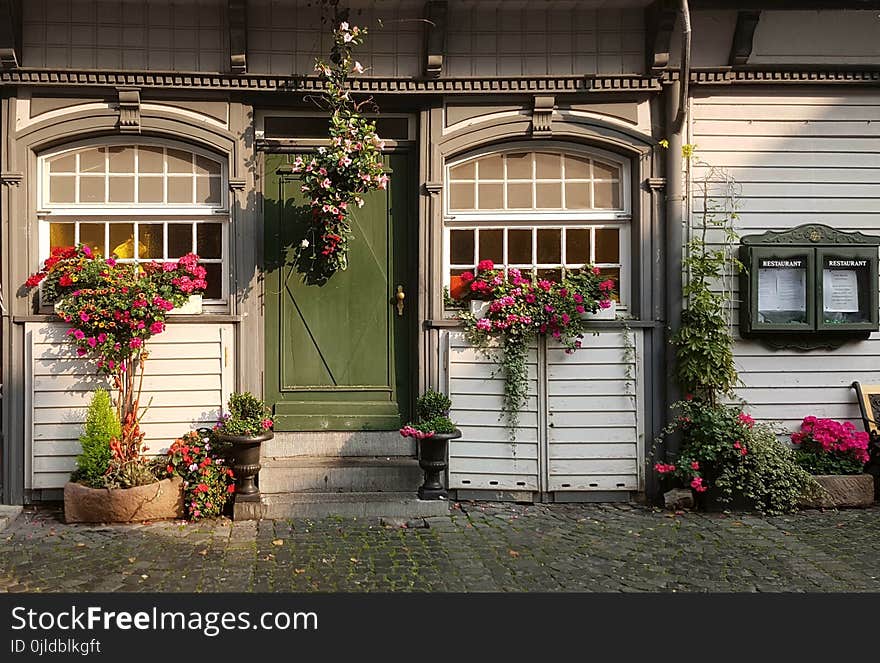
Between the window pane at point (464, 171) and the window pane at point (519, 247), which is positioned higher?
the window pane at point (464, 171)

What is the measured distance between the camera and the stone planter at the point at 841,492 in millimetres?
6418

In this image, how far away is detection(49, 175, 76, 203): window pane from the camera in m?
6.62

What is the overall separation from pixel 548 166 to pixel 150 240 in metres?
3.41

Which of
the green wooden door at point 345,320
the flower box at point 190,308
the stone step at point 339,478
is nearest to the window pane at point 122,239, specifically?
the flower box at point 190,308

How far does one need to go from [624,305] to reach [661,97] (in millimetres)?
1788

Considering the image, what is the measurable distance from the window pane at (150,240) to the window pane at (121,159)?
19.0 inches

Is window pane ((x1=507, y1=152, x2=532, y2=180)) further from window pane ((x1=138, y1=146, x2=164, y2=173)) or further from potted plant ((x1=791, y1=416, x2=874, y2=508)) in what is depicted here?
potted plant ((x1=791, y1=416, x2=874, y2=508))

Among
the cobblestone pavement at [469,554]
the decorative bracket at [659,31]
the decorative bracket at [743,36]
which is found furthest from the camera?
the decorative bracket at [743,36]

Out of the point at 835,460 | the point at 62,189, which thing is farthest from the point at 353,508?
the point at 835,460

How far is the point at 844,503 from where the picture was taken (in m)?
6.45

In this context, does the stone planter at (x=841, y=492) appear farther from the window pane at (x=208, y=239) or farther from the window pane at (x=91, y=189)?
the window pane at (x=91, y=189)

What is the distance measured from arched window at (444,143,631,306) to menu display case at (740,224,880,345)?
1064 mm

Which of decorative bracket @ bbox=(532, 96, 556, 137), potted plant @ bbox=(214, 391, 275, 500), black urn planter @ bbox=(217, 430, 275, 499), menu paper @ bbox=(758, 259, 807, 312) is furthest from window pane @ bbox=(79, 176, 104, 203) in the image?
menu paper @ bbox=(758, 259, 807, 312)

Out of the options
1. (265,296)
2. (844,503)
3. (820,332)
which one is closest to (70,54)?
(265,296)
